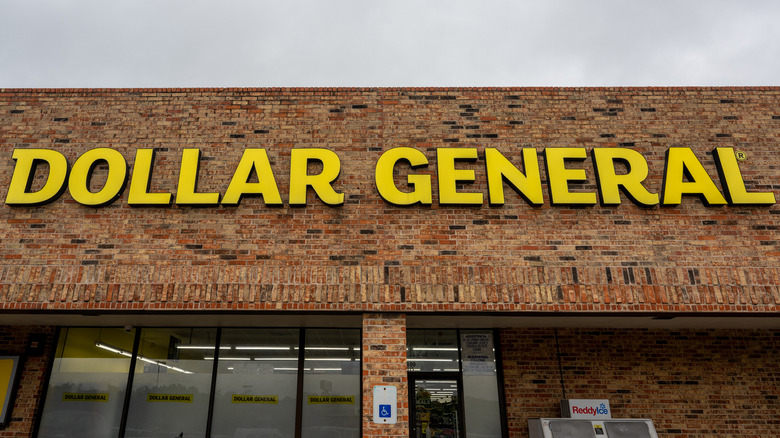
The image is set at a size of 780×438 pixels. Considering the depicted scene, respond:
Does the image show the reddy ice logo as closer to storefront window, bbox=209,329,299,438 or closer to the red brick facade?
the red brick facade

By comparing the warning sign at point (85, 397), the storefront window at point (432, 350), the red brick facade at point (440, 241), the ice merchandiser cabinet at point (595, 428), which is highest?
the red brick facade at point (440, 241)

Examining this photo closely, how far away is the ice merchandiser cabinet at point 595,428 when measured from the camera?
6.26 meters

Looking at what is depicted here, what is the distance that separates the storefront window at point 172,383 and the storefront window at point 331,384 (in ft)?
5.13

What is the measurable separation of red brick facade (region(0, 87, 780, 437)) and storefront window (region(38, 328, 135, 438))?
33cm

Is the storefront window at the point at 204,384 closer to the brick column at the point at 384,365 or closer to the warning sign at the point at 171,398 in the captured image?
the warning sign at the point at 171,398

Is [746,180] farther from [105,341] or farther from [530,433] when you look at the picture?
[105,341]

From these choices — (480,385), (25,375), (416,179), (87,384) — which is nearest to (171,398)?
(87,384)

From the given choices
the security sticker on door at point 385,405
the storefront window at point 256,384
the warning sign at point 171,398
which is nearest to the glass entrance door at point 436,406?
the security sticker on door at point 385,405

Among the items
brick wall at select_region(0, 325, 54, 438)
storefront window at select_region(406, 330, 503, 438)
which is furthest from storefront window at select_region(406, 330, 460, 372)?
brick wall at select_region(0, 325, 54, 438)

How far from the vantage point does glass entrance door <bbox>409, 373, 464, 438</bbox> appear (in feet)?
23.2

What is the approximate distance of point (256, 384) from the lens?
23.5 feet

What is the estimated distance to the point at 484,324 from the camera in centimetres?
700

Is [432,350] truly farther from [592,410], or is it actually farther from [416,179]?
[416,179]

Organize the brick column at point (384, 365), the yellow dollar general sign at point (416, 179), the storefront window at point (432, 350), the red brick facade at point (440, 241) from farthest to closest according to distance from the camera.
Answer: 1. the storefront window at point (432, 350)
2. the yellow dollar general sign at point (416, 179)
3. the red brick facade at point (440, 241)
4. the brick column at point (384, 365)
